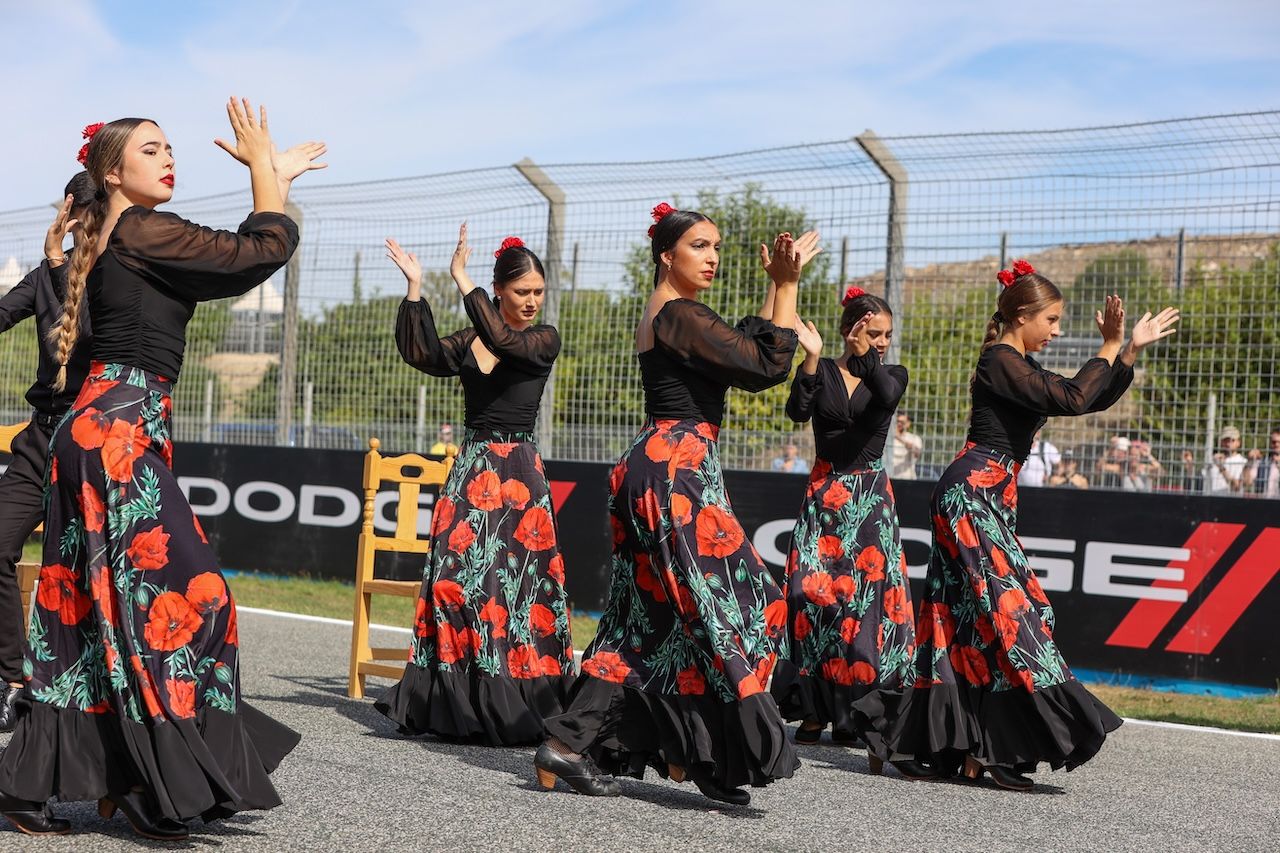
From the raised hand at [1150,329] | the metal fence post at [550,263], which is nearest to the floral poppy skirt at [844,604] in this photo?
the raised hand at [1150,329]

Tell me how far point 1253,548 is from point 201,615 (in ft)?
21.0

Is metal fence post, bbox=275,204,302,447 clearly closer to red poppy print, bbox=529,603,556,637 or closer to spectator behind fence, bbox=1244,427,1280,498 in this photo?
red poppy print, bbox=529,603,556,637

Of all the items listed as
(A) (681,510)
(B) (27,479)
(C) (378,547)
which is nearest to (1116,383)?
(A) (681,510)

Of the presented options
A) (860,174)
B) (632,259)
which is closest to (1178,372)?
(860,174)

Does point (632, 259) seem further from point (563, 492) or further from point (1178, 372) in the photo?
point (1178, 372)

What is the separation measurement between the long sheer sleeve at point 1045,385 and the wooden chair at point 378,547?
9.02ft

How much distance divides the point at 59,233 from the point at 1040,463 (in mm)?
6137

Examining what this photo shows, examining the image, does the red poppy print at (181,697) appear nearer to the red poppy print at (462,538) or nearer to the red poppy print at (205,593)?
the red poppy print at (205,593)

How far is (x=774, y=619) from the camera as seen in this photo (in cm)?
498

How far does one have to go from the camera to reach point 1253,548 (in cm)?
859

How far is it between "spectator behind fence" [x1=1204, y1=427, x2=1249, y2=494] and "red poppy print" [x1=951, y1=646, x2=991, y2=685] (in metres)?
3.53

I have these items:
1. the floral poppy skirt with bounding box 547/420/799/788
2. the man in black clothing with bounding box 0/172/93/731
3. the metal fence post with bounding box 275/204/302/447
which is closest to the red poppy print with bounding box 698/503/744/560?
the floral poppy skirt with bounding box 547/420/799/788

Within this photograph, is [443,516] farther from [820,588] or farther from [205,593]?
[205,593]

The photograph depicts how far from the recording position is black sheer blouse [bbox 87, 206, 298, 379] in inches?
162
